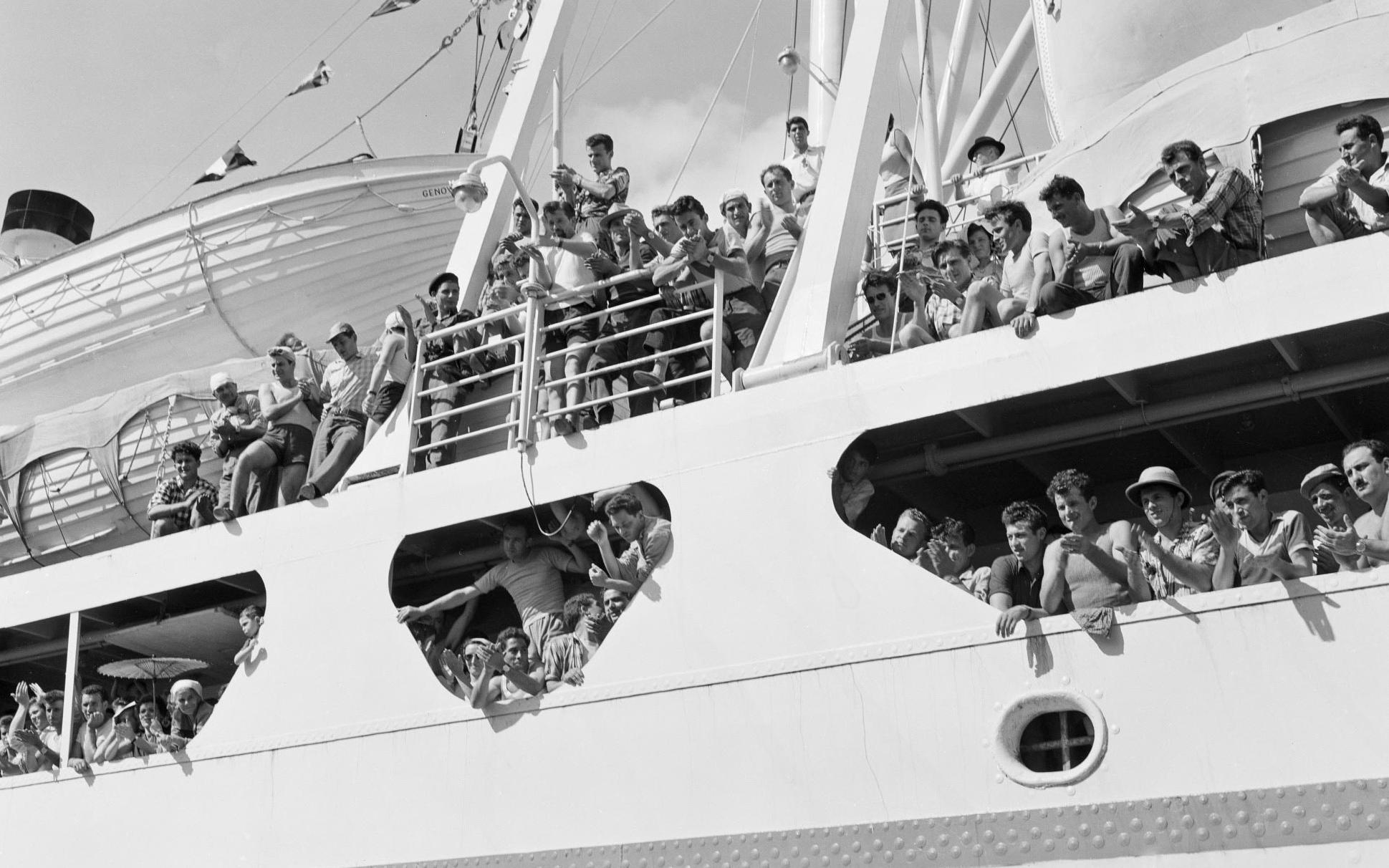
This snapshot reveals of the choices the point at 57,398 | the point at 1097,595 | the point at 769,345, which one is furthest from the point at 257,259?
the point at 1097,595

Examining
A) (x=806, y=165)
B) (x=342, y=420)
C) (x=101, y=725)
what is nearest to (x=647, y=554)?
(x=342, y=420)

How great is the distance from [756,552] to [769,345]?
139cm

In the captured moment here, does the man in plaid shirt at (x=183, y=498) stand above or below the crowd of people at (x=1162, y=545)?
above

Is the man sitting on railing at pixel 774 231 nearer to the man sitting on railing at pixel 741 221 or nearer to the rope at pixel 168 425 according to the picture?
the man sitting on railing at pixel 741 221

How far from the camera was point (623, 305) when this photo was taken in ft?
29.7

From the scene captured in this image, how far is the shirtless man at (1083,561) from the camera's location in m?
6.62

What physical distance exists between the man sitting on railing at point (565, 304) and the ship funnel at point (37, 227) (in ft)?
43.6

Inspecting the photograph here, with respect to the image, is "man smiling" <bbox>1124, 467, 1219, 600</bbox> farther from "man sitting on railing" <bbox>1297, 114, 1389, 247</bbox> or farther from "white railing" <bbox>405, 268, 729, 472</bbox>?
"white railing" <bbox>405, 268, 729, 472</bbox>

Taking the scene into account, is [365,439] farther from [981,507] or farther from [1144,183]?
[1144,183]

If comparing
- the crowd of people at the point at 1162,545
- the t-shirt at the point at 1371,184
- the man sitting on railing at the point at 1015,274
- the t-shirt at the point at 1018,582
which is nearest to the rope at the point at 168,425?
the man sitting on railing at the point at 1015,274

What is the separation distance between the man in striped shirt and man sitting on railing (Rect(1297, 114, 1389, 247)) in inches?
251

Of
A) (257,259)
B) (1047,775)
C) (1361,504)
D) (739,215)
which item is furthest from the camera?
(257,259)

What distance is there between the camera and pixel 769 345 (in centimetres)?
867

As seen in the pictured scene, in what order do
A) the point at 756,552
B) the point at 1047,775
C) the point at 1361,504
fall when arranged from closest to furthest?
the point at 1047,775 → the point at 1361,504 → the point at 756,552
